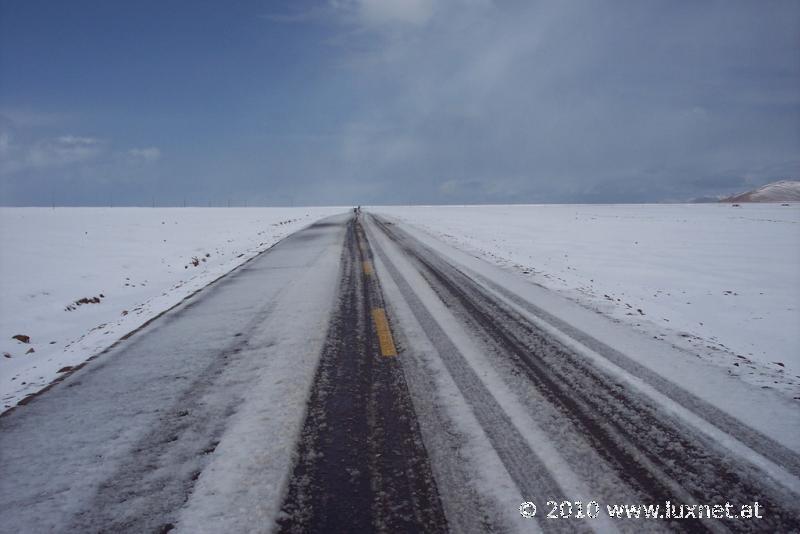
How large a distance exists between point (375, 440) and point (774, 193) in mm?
135227

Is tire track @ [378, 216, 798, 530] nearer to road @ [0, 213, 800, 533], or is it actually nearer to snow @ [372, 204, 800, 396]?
road @ [0, 213, 800, 533]

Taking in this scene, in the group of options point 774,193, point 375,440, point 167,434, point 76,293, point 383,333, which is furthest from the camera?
point 774,193

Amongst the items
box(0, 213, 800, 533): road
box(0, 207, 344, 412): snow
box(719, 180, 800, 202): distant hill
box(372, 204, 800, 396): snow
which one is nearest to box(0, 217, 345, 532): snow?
box(0, 213, 800, 533): road

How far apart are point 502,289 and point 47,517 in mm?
7400

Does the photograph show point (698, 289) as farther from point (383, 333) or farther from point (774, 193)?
point (774, 193)

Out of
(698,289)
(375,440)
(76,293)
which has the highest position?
(76,293)

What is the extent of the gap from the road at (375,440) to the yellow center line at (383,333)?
1.6 inches

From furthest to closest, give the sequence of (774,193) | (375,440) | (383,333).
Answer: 1. (774,193)
2. (383,333)
3. (375,440)

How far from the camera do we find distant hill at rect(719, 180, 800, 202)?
98.8 meters

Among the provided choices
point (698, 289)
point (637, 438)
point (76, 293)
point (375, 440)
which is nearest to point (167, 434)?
point (375, 440)

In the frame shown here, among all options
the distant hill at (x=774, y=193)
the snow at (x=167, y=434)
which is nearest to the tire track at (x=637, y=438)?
the snow at (x=167, y=434)

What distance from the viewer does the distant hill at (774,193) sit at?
324 ft

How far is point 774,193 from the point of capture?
102 m

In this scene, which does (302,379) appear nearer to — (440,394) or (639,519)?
(440,394)
